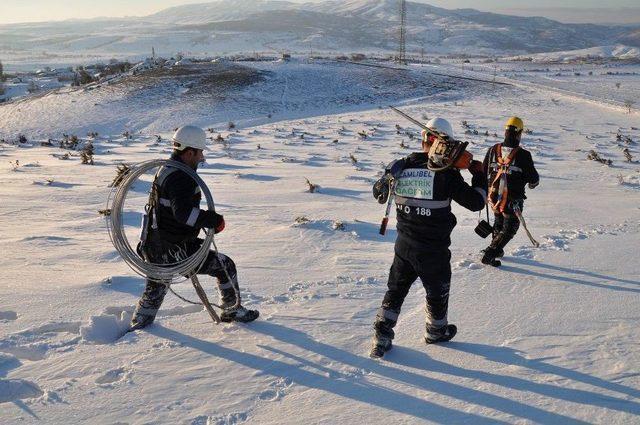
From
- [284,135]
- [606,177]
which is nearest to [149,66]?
[284,135]

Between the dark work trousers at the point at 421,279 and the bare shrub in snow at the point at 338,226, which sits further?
the bare shrub in snow at the point at 338,226

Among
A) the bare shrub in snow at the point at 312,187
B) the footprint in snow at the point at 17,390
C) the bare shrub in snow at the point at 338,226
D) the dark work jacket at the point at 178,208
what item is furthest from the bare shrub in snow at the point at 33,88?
the footprint in snow at the point at 17,390

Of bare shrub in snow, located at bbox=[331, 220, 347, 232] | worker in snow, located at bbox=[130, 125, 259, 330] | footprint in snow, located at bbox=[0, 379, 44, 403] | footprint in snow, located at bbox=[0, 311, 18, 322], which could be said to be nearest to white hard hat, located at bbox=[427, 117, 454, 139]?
worker in snow, located at bbox=[130, 125, 259, 330]

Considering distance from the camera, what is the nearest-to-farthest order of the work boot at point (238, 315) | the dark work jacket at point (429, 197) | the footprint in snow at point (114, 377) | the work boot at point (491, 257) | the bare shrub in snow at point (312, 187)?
1. the footprint in snow at point (114, 377)
2. the dark work jacket at point (429, 197)
3. the work boot at point (238, 315)
4. the work boot at point (491, 257)
5. the bare shrub in snow at point (312, 187)

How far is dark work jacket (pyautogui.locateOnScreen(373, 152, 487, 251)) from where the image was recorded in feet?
14.3

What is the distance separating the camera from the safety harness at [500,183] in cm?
668

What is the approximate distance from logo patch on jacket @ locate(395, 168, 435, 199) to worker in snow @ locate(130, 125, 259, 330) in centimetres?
160

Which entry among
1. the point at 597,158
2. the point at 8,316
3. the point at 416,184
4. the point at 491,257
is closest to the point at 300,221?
the point at 491,257

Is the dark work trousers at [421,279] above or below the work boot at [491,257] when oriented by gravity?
above

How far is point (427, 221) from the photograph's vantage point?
174 inches

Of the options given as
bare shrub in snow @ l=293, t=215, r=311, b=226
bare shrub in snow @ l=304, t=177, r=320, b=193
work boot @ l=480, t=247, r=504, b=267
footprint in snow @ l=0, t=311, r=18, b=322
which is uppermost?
bare shrub in snow @ l=304, t=177, r=320, b=193

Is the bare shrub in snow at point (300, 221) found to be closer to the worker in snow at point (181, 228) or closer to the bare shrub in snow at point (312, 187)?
the bare shrub in snow at point (312, 187)

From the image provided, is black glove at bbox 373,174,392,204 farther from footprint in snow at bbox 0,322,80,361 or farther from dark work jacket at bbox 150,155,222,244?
footprint in snow at bbox 0,322,80,361

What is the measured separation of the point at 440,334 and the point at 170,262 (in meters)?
2.60
